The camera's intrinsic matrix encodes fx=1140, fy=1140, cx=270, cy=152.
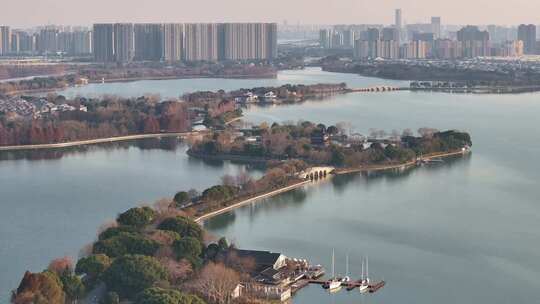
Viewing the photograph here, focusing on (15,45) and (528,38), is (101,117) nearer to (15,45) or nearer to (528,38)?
(15,45)

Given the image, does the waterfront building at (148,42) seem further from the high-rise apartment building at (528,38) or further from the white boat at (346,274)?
the white boat at (346,274)

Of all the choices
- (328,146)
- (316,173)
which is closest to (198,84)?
(328,146)

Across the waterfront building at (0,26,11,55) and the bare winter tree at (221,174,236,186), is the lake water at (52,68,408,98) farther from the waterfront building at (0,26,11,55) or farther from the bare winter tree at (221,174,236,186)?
the waterfront building at (0,26,11,55)

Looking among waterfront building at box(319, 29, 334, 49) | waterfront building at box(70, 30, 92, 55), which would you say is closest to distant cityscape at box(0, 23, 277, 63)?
waterfront building at box(70, 30, 92, 55)

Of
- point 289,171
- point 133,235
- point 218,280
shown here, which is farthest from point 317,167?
point 218,280

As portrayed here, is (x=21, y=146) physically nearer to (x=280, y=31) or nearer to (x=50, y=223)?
(x=50, y=223)

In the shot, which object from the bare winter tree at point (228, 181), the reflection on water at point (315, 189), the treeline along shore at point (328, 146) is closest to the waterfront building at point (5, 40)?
the treeline along shore at point (328, 146)
